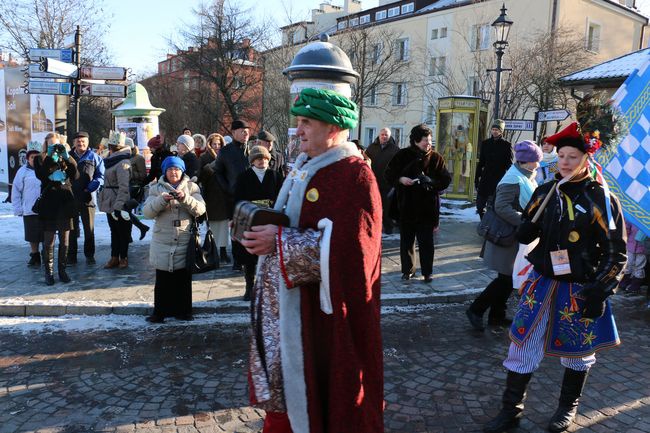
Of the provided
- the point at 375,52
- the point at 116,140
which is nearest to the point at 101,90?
the point at 116,140

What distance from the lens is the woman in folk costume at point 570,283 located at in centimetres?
332

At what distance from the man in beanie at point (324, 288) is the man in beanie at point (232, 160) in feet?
15.2

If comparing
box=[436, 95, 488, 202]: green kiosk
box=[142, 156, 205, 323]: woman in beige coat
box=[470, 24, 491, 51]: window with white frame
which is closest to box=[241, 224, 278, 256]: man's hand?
box=[142, 156, 205, 323]: woman in beige coat

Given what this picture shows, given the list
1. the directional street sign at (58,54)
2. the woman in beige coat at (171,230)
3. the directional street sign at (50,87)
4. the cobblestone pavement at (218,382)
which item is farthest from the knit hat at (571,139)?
the directional street sign at (58,54)

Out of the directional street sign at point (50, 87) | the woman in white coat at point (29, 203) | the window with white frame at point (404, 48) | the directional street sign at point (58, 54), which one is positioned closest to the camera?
the woman in white coat at point (29, 203)

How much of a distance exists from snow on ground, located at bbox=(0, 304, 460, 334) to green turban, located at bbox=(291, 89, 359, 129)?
382 centimetres

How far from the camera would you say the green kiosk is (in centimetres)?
1545

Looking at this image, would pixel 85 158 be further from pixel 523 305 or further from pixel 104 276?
pixel 523 305

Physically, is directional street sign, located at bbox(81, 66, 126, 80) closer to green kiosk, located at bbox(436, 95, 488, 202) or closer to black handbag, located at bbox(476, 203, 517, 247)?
black handbag, located at bbox(476, 203, 517, 247)

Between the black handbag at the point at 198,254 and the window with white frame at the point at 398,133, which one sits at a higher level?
the window with white frame at the point at 398,133

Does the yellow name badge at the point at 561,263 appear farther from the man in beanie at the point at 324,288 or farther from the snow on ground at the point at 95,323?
the snow on ground at the point at 95,323

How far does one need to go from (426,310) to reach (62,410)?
4.08 meters

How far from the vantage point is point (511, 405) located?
3549 mm

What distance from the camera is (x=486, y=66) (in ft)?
72.6
